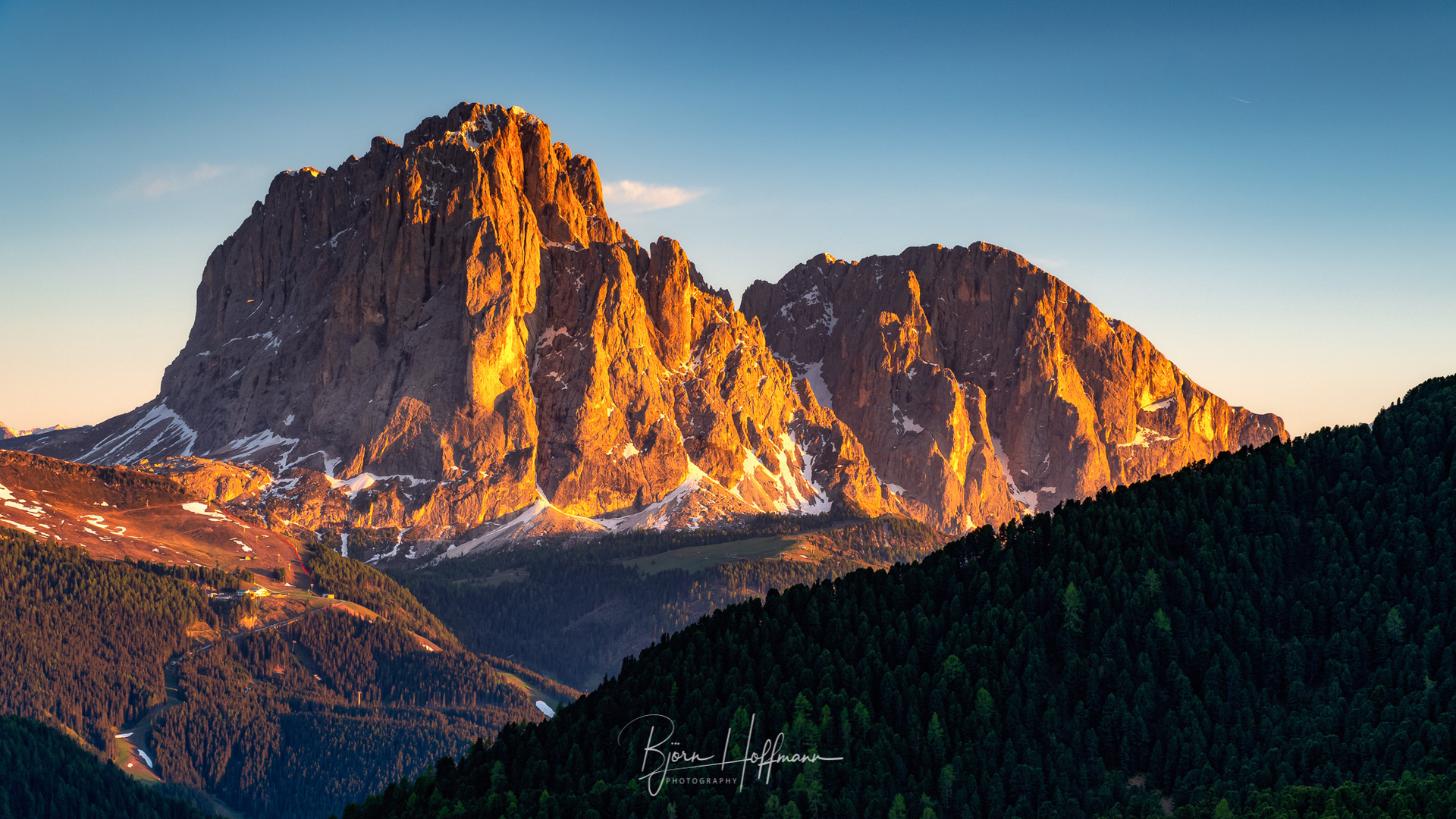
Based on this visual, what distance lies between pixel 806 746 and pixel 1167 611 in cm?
4550

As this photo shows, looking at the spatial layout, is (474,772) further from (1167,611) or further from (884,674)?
(1167,611)

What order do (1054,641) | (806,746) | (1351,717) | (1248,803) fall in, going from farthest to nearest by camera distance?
1. (1054,641)
2. (806,746)
3. (1351,717)
4. (1248,803)

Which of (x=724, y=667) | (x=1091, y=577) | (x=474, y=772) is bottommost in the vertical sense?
(x=474, y=772)

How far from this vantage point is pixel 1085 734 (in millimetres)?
169625

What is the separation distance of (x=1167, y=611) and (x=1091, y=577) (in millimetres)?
11158

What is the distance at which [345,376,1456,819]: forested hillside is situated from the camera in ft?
531

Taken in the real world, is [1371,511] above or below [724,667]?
above

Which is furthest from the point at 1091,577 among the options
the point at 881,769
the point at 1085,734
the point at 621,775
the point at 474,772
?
the point at 474,772

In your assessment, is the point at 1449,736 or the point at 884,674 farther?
the point at 884,674

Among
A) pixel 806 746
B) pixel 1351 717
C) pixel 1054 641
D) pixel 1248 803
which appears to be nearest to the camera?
pixel 1248 803

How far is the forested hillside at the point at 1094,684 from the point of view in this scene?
162 metres

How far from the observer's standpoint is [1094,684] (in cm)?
17562

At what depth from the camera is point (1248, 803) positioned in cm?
14975

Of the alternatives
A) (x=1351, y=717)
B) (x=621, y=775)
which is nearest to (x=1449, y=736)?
(x=1351, y=717)
